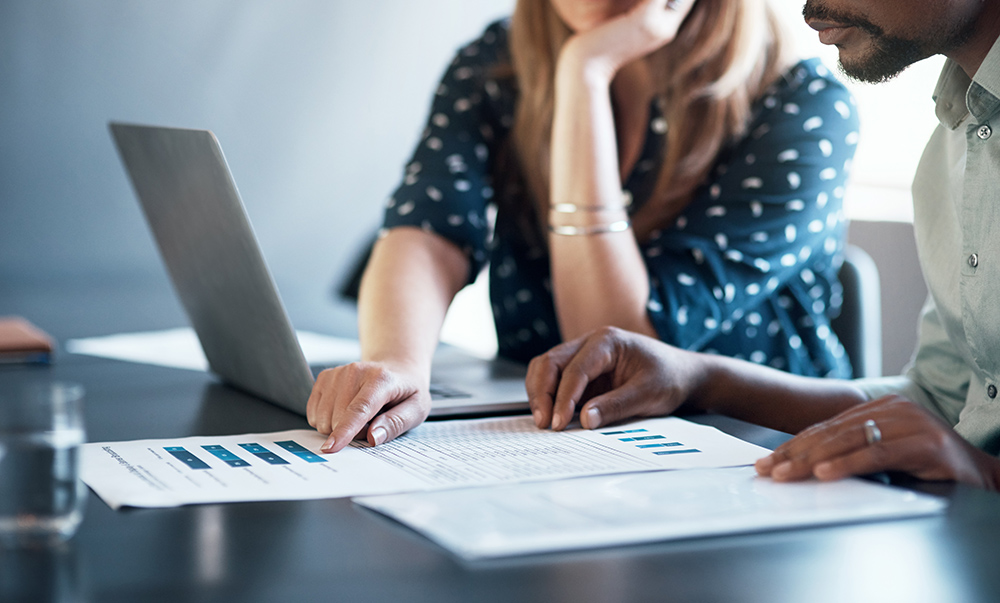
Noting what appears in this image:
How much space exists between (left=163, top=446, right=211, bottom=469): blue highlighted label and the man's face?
0.67m

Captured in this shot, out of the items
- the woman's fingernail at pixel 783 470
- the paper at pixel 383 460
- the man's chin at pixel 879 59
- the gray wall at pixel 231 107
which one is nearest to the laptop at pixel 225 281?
the paper at pixel 383 460

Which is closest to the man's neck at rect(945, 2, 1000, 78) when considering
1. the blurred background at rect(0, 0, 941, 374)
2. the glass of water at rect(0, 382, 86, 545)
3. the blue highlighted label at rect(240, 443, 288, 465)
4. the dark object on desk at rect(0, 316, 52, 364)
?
the blue highlighted label at rect(240, 443, 288, 465)

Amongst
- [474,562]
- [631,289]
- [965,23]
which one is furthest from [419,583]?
[631,289]

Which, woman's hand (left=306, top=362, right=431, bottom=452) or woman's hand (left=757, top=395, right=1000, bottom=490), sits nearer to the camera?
woman's hand (left=757, top=395, right=1000, bottom=490)

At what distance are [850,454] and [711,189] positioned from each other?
70cm

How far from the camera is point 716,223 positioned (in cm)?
126

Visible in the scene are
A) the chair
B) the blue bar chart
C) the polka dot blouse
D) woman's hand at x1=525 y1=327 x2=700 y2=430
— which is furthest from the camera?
the chair

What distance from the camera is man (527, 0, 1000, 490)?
34.0 inches

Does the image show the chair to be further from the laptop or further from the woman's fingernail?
the woman's fingernail

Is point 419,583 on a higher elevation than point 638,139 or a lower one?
lower

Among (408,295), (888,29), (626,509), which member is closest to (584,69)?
(408,295)

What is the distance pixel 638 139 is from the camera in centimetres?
145

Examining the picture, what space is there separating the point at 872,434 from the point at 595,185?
0.69 metres

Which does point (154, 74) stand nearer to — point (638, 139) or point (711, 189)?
point (638, 139)
